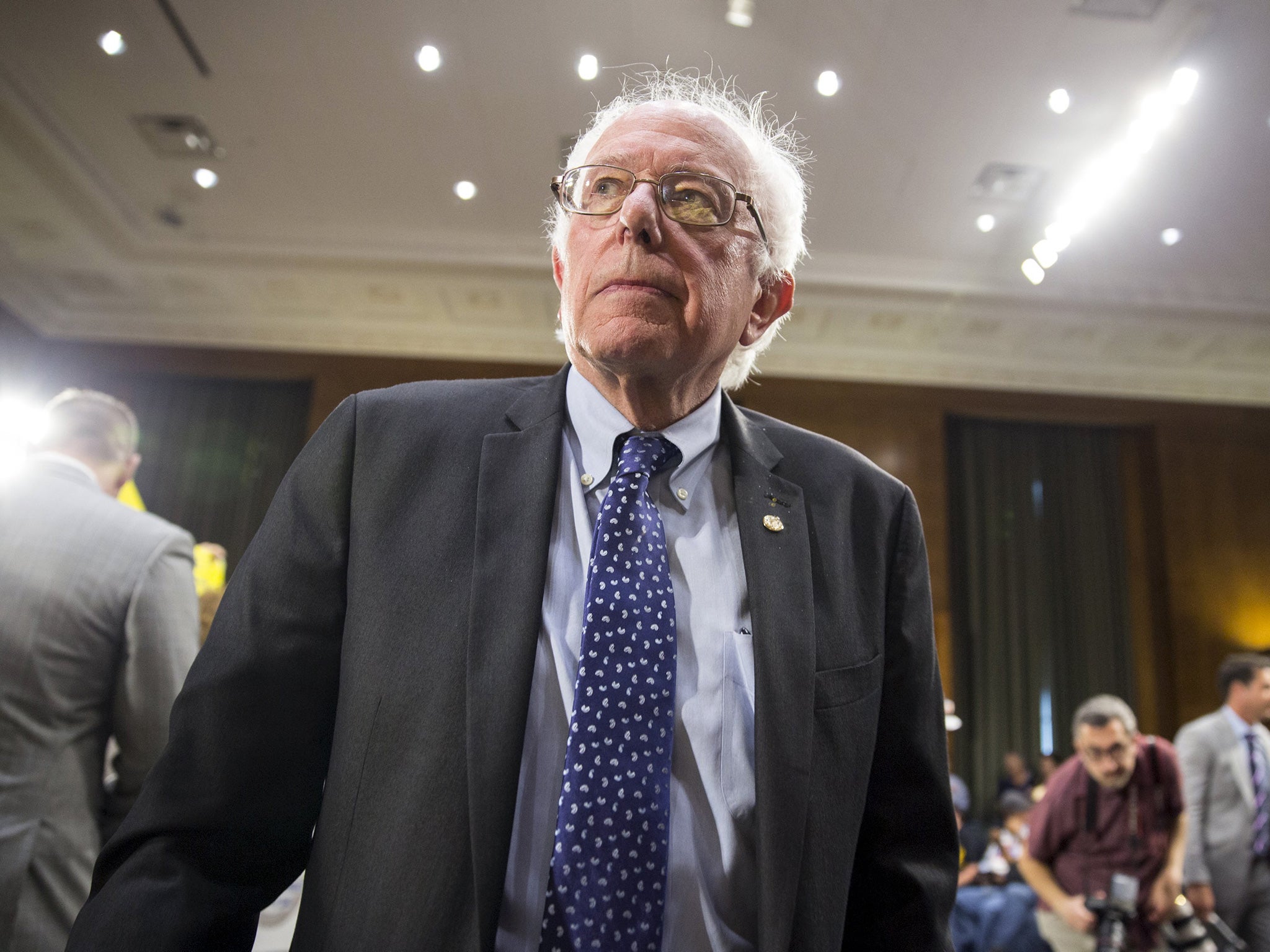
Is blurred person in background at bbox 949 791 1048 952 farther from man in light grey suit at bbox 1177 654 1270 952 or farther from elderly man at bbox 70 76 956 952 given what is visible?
elderly man at bbox 70 76 956 952

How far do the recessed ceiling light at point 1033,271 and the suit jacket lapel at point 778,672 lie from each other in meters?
6.58

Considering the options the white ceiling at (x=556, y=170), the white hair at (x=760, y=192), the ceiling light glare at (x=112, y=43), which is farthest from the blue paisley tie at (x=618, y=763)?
the ceiling light glare at (x=112, y=43)

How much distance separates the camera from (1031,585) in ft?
29.5

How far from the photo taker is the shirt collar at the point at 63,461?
6.82ft

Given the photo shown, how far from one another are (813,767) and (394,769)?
1.55 feet

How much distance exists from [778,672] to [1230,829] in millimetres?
3902

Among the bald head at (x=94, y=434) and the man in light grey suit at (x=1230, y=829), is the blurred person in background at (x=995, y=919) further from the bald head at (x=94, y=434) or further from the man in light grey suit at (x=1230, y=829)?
the bald head at (x=94, y=434)

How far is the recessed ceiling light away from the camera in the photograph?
22.6ft

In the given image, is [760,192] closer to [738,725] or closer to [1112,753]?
[738,725]

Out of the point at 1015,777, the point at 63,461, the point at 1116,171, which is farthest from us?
the point at 1015,777

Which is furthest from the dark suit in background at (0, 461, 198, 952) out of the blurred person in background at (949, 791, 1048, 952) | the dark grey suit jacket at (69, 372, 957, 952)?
the blurred person in background at (949, 791, 1048, 952)

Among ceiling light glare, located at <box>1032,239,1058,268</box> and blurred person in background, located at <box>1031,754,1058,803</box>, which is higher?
ceiling light glare, located at <box>1032,239,1058,268</box>

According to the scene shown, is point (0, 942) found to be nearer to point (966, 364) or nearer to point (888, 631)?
point (888, 631)

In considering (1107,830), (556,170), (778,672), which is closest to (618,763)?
(778,672)
